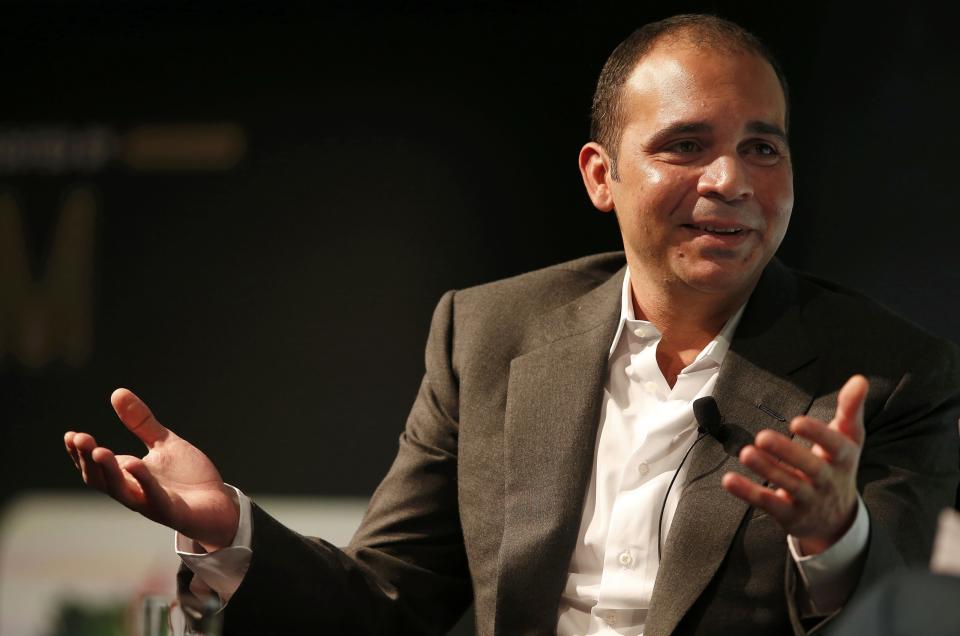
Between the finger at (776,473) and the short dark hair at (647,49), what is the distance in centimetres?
87

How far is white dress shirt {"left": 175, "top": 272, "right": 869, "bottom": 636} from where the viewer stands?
1934 millimetres

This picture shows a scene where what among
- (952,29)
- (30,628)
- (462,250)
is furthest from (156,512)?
(952,29)

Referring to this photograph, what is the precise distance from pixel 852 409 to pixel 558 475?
0.64m

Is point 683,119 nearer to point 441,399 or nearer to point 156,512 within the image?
point 441,399

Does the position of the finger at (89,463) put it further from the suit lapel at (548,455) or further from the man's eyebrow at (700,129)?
the man's eyebrow at (700,129)

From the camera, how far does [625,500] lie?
2039mm

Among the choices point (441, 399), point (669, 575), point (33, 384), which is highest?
point (441, 399)

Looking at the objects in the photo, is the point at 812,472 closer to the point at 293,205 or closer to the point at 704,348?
the point at 704,348

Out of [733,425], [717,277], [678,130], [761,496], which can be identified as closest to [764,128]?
[678,130]

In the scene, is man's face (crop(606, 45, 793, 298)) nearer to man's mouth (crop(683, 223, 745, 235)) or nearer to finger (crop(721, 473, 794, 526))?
man's mouth (crop(683, 223, 745, 235))

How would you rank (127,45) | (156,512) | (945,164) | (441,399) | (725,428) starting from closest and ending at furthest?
(156,512) → (725,428) → (441,399) → (945,164) → (127,45)

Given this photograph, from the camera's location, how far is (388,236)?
3.57m

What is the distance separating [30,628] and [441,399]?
2082 mm

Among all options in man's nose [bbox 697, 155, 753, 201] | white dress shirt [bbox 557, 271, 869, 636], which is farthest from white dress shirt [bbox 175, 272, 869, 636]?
man's nose [bbox 697, 155, 753, 201]
